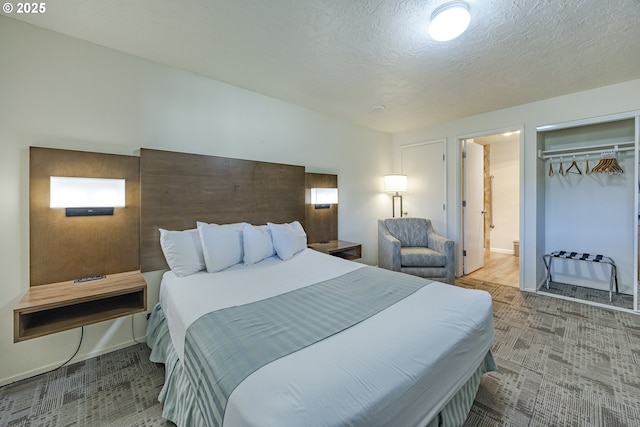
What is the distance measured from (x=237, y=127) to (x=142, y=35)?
105 cm

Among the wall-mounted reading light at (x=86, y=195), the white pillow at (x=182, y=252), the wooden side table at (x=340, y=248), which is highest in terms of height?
the wall-mounted reading light at (x=86, y=195)

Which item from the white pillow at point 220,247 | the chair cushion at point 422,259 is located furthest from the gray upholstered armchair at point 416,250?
the white pillow at point 220,247

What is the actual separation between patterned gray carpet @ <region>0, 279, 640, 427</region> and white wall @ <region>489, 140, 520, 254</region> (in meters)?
3.47

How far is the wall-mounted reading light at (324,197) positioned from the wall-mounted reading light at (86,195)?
2074 mm

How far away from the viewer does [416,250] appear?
11.9ft

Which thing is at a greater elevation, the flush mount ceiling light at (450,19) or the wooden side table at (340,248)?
the flush mount ceiling light at (450,19)

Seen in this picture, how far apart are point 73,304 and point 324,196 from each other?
106 inches

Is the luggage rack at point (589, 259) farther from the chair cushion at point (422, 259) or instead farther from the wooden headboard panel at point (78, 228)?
the wooden headboard panel at point (78, 228)

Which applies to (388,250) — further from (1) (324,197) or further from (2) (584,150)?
(2) (584,150)

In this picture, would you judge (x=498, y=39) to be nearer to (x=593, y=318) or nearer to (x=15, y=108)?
(x=593, y=318)

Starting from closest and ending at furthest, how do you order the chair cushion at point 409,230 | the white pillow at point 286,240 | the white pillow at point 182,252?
the white pillow at point 182,252 < the white pillow at point 286,240 < the chair cushion at point 409,230

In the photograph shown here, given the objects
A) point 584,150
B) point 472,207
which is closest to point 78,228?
point 472,207

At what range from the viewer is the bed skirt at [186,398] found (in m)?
1.20

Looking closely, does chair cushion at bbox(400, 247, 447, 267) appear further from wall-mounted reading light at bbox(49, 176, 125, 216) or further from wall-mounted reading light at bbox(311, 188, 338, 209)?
wall-mounted reading light at bbox(49, 176, 125, 216)
